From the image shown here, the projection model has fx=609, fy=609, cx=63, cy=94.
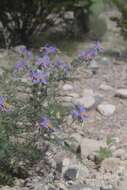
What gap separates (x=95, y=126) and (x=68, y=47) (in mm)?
2371

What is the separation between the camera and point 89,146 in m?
4.26

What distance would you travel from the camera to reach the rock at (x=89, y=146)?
165 inches

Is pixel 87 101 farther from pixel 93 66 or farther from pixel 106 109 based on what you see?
pixel 93 66

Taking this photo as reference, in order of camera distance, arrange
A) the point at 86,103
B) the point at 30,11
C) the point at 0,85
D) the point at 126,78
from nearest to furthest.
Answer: the point at 0,85
the point at 86,103
the point at 126,78
the point at 30,11

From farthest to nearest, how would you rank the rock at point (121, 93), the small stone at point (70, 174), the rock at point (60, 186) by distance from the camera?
1. the rock at point (121, 93)
2. the small stone at point (70, 174)
3. the rock at point (60, 186)

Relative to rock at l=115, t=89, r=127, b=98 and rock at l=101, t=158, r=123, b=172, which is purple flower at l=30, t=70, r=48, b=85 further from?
rock at l=115, t=89, r=127, b=98

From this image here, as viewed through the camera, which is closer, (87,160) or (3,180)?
(3,180)

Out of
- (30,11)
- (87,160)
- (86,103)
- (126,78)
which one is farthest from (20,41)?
(87,160)

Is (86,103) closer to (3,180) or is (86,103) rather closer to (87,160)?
(87,160)

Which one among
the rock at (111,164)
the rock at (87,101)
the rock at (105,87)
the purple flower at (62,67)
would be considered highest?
the purple flower at (62,67)

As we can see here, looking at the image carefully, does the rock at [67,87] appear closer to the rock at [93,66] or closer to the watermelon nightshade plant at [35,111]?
the rock at [93,66]

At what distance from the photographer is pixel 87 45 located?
284 inches

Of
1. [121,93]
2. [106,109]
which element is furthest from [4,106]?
[121,93]

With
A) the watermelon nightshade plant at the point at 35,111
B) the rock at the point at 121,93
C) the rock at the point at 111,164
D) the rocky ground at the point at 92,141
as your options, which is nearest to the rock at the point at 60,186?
the rocky ground at the point at 92,141
